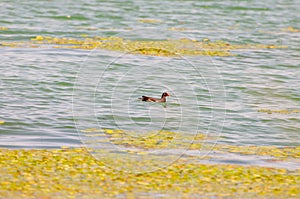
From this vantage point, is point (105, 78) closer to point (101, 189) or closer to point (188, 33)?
point (188, 33)

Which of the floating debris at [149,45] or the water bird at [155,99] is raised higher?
the floating debris at [149,45]

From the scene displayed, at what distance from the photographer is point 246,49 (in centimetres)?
3362

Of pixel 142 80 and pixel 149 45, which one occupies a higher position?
pixel 149 45

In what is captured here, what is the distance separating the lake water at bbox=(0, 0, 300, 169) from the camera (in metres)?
19.9

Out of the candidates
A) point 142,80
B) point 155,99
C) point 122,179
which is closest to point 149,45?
point 142,80

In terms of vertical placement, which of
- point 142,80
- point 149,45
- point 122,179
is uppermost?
point 149,45

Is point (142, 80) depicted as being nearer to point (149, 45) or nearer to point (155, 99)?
point (155, 99)

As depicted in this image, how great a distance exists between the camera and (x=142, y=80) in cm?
2661

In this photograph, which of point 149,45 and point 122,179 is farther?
point 149,45

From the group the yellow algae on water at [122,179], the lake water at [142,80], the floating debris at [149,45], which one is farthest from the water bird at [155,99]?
the floating debris at [149,45]

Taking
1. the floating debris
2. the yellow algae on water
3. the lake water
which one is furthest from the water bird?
the floating debris

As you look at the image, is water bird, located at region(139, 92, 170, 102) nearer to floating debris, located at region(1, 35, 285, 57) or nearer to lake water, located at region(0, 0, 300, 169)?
lake water, located at region(0, 0, 300, 169)

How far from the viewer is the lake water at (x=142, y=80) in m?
19.9

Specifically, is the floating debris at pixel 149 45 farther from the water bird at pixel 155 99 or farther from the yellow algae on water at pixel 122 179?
the yellow algae on water at pixel 122 179
